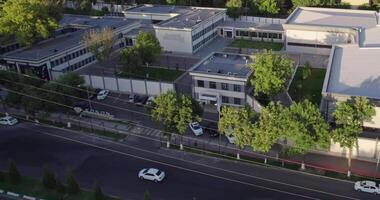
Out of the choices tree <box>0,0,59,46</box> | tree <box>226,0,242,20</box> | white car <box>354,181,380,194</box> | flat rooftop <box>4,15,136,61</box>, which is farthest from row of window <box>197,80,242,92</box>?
tree <box>226,0,242,20</box>

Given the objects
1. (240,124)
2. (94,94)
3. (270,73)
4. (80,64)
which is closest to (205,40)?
(80,64)

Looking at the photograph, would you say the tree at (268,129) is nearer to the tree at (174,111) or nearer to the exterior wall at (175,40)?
the tree at (174,111)

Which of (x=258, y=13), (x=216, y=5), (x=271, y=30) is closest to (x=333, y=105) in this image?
(x=271, y=30)

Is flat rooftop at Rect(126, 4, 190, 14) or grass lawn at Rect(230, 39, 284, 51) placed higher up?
flat rooftop at Rect(126, 4, 190, 14)

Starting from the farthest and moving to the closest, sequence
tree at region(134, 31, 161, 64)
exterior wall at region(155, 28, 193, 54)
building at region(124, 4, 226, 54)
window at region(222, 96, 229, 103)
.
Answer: building at region(124, 4, 226, 54)
exterior wall at region(155, 28, 193, 54)
tree at region(134, 31, 161, 64)
window at region(222, 96, 229, 103)

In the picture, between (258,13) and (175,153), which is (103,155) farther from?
(258,13)

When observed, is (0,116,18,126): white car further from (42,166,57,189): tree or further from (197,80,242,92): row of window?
(197,80,242,92): row of window

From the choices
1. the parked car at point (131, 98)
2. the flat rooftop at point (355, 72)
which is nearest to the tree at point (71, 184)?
the parked car at point (131, 98)
